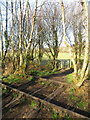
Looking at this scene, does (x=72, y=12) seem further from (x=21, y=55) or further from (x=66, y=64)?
(x=21, y=55)

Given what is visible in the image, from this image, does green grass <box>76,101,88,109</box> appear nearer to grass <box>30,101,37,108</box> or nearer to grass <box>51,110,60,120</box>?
grass <box>51,110,60,120</box>

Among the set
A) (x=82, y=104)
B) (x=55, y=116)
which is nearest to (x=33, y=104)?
(x=55, y=116)

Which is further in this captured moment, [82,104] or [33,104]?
[33,104]

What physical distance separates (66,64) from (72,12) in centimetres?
730

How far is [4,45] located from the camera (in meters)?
9.80

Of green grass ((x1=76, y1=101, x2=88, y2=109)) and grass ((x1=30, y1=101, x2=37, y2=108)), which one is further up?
green grass ((x1=76, y1=101, x2=88, y2=109))

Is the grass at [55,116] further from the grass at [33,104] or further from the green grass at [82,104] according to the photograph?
the green grass at [82,104]

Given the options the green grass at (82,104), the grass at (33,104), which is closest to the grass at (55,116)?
the grass at (33,104)

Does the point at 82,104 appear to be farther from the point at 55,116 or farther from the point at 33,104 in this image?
the point at 33,104

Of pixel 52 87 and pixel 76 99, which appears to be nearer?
pixel 76 99

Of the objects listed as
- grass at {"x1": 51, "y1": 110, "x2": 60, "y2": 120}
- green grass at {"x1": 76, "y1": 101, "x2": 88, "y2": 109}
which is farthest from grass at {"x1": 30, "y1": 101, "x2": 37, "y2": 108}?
green grass at {"x1": 76, "y1": 101, "x2": 88, "y2": 109}

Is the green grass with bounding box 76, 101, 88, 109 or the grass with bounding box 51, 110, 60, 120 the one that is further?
A: the green grass with bounding box 76, 101, 88, 109

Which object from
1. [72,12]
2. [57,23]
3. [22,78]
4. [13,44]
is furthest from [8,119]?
[72,12]

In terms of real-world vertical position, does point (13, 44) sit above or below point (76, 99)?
above
